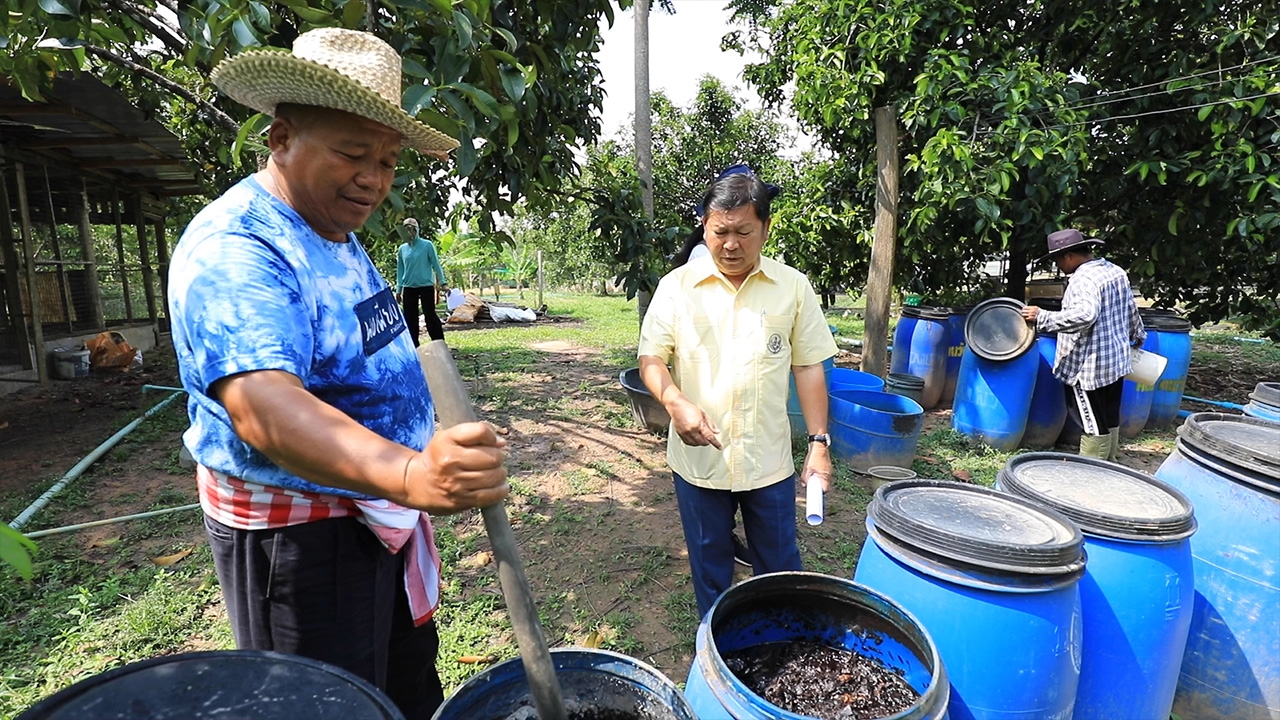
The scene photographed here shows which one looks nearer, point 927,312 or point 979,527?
point 979,527

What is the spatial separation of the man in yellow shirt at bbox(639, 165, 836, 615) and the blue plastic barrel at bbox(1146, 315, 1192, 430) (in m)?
5.27

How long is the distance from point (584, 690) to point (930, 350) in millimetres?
5829

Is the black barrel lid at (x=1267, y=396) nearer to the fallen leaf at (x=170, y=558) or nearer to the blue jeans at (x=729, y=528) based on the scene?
the blue jeans at (x=729, y=528)

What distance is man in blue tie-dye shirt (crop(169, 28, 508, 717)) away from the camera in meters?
0.92

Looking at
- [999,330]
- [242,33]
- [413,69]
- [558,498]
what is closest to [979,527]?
[413,69]

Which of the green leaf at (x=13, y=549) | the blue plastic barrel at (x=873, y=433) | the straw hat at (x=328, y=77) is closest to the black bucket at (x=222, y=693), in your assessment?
the green leaf at (x=13, y=549)

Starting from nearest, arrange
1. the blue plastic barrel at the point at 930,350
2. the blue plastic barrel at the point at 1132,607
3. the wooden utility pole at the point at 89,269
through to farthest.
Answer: the blue plastic barrel at the point at 1132,607, the blue plastic barrel at the point at 930,350, the wooden utility pole at the point at 89,269

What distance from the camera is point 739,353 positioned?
2141 millimetres

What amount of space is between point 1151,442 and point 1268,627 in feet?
13.5

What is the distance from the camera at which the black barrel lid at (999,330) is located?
494 centimetres

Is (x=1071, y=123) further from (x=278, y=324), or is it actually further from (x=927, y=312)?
(x=278, y=324)

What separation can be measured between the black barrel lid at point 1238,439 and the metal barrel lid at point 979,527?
1.00 m

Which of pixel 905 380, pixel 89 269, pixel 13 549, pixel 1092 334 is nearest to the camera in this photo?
pixel 13 549

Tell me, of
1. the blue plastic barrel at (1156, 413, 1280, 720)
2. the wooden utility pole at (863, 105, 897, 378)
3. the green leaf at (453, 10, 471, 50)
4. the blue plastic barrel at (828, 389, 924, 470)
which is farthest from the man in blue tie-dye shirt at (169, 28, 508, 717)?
the wooden utility pole at (863, 105, 897, 378)
